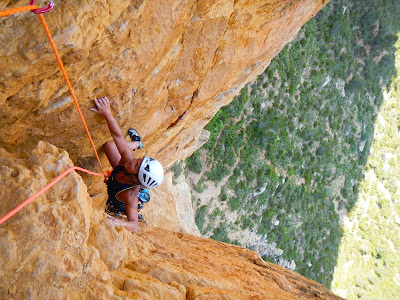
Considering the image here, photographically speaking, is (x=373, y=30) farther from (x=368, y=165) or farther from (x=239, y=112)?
(x=239, y=112)

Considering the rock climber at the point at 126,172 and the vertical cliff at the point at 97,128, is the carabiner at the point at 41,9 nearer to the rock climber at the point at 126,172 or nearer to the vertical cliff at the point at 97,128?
the vertical cliff at the point at 97,128

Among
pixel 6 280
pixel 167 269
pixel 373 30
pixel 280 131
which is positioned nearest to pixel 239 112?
pixel 280 131

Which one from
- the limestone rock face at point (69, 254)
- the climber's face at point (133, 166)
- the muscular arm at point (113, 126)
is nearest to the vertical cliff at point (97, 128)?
the limestone rock face at point (69, 254)

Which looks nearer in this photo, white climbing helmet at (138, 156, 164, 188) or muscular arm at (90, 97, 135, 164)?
muscular arm at (90, 97, 135, 164)

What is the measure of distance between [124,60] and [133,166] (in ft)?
5.15

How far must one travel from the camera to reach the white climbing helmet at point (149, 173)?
4.59m

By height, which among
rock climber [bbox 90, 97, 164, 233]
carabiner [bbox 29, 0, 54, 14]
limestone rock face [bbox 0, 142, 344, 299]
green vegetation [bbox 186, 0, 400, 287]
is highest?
green vegetation [bbox 186, 0, 400, 287]

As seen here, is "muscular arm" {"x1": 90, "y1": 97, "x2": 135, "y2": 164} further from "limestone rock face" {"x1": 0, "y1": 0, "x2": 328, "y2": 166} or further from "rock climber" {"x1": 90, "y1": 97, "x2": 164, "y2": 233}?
"limestone rock face" {"x1": 0, "y1": 0, "x2": 328, "y2": 166}

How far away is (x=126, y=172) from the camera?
482cm

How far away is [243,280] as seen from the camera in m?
4.78

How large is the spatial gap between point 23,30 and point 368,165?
3190 cm

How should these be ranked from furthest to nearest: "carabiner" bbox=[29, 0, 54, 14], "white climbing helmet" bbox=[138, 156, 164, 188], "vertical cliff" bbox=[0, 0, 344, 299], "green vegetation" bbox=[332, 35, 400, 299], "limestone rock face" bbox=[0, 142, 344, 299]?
"green vegetation" bbox=[332, 35, 400, 299]
"white climbing helmet" bbox=[138, 156, 164, 188]
"vertical cliff" bbox=[0, 0, 344, 299]
"limestone rock face" bbox=[0, 142, 344, 299]
"carabiner" bbox=[29, 0, 54, 14]

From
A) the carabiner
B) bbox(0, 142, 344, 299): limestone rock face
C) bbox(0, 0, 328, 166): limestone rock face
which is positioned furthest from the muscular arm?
the carabiner

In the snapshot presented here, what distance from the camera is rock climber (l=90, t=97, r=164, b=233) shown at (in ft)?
15.1
